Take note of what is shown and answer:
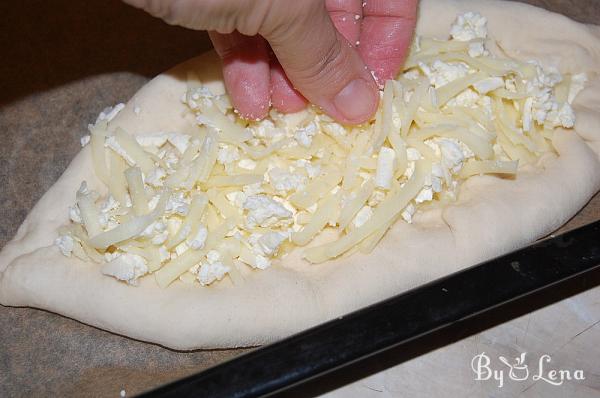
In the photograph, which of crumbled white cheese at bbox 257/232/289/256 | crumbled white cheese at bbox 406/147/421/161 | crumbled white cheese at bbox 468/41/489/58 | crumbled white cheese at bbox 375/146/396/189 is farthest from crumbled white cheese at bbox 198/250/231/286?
crumbled white cheese at bbox 468/41/489/58

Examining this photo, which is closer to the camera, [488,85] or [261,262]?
[261,262]

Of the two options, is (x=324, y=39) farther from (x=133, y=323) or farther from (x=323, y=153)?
(x=133, y=323)

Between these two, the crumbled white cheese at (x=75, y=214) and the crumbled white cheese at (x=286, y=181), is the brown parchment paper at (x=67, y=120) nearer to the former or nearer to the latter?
the crumbled white cheese at (x=75, y=214)

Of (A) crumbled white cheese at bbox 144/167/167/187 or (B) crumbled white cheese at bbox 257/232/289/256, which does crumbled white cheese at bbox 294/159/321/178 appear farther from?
(A) crumbled white cheese at bbox 144/167/167/187

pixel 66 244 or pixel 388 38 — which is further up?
pixel 388 38

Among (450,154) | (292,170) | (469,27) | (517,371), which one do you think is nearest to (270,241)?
(292,170)

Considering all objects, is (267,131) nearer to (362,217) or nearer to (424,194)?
(362,217)

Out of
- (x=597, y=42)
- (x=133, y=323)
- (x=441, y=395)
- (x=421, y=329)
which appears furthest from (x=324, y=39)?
(x=597, y=42)
